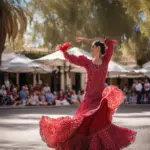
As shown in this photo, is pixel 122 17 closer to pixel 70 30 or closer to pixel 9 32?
pixel 70 30

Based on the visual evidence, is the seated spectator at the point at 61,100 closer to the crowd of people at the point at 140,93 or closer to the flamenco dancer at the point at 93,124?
the crowd of people at the point at 140,93

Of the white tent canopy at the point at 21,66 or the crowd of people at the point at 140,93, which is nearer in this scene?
the white tent canopy at the point at 21,66

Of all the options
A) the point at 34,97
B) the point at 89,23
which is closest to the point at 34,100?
the point at 34,97

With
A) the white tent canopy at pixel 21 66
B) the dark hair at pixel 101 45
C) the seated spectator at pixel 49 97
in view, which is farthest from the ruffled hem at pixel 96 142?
the white tent canopy at pixel 21 66

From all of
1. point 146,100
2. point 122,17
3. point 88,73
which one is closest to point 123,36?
point 122,17

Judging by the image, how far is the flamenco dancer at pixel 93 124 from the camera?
253 inches

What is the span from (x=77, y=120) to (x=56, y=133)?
1.05ft

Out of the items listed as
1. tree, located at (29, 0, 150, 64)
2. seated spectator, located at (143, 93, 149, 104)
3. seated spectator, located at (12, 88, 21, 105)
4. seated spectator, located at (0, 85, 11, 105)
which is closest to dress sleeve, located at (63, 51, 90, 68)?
seated spectator, located at (0, 85, 11, 105)

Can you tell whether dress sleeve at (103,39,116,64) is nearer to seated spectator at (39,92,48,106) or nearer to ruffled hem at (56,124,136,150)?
ruffled hem at (56,124,136,150)

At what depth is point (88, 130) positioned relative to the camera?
6578mm

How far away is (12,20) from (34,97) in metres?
5.23

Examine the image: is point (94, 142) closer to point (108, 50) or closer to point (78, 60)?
point (78, 60)

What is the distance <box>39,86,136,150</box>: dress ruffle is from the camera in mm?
6430

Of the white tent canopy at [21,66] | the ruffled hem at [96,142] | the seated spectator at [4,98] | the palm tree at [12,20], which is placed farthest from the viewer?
the palm tree at [12,20]
